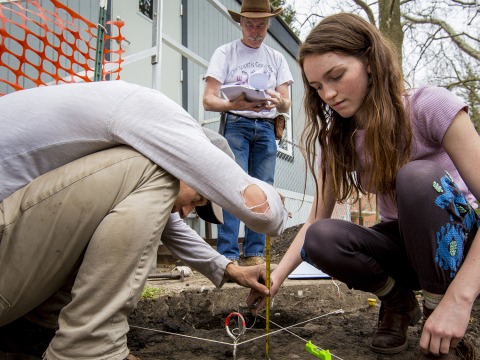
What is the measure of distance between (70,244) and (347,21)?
1.18 meters

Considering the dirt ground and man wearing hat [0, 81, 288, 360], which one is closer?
man wearing hat [0, 81, 288, 360]

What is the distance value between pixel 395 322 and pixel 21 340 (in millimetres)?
1349

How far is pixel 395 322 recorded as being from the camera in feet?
5.69

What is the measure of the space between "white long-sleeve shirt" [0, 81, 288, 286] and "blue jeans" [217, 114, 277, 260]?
1.71m

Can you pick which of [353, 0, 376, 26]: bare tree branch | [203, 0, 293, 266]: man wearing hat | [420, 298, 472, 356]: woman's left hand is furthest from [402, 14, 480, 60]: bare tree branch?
[420, 298, 472, 356]: woman's left hand

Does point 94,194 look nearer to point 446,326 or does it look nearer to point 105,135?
point 105,135

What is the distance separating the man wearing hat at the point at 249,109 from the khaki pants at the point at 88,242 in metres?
1.74

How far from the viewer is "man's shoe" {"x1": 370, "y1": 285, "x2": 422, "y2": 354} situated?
1.71 m

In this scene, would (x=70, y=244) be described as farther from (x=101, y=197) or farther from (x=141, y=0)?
(x=141, y=0)

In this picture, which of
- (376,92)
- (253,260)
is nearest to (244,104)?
(253,260)

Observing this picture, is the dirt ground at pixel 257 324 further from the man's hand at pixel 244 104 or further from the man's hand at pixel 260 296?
the man's hand at pixel 244 104

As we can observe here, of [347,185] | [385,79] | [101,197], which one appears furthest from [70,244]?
[385,79]

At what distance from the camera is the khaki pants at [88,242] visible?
1.21m

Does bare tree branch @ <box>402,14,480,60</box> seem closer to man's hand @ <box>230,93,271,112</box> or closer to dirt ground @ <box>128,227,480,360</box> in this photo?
man's hand @ <box>230,93,271,112</box>
